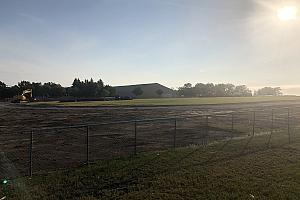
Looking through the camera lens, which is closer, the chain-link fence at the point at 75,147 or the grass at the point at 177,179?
the grass at the point at 177,179

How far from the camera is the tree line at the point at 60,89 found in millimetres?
144500

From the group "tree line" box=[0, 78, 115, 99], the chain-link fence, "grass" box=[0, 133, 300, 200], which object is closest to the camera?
"grass" box=[0, 133, 300, 200]

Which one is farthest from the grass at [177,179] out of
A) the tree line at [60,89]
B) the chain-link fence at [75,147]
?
the tree line at [60,89]

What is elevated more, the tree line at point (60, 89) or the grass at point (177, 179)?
the tree line at point (60, 89)

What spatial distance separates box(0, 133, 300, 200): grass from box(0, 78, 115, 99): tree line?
442 ft

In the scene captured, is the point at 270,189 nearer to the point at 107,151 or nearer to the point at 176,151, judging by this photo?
the point at 176,151

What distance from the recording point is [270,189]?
824 cm

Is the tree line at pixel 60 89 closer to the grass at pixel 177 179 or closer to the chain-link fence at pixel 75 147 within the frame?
the chain-link fence at pixel 75 147

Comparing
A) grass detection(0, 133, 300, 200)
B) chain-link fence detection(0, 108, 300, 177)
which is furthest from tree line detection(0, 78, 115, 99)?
grass detection(0, 133, 300, 200)

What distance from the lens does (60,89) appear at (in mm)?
151250

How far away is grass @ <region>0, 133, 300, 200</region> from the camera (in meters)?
7.84

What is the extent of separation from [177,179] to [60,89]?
148 meters

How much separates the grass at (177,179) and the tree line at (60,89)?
5303 inches

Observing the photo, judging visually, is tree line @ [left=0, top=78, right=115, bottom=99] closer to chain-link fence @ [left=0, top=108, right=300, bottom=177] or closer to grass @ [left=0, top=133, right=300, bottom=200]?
chain-link fence @ [left=0, top=108, right=300, bottom=177]
